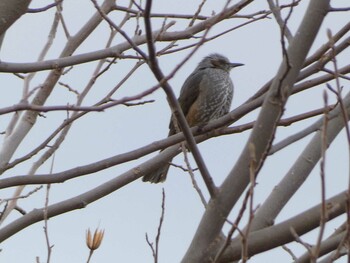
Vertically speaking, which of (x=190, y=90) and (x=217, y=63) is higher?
(x=217, y=63)

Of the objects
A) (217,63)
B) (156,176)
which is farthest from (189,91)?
(156,176)

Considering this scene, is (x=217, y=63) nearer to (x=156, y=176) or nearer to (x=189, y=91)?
(x=189, y=91)

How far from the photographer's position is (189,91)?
7.46 meters

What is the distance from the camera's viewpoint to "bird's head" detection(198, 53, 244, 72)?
8.04 meters

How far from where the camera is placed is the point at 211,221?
2875 millimetres

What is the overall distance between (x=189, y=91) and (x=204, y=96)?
0.66 feet

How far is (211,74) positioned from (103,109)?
533cm

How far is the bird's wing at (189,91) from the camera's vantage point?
7.28 meters

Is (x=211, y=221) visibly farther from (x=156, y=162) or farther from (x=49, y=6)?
(x=49, y=6)

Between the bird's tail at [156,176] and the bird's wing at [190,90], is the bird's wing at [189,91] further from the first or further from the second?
the bird's tail at [156,176]

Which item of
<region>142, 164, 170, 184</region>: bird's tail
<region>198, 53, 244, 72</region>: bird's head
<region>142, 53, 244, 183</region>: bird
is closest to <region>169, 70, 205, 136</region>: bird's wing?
<region>142, 53, 244, 183</region>: bird

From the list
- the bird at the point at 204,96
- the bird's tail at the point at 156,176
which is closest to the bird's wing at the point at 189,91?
the bird at the point at 204,96

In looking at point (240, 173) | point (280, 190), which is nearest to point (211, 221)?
point (240, 173)

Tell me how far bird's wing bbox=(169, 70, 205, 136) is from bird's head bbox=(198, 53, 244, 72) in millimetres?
254
